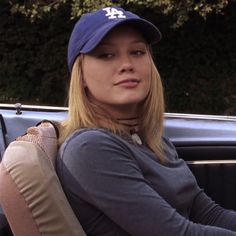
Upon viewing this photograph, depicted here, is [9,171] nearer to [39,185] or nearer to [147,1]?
[39,185]

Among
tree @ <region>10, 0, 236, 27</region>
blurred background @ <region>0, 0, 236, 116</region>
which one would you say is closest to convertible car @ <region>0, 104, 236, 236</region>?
tree @ <region>10, 0, 236, 27</region>

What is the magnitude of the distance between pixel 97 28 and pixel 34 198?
1.70 feet

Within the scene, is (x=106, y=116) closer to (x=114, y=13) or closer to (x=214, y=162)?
(x=114, y=13)

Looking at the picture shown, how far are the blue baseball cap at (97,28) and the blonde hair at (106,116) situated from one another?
0.04 metres

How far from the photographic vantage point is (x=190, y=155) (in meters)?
2.46

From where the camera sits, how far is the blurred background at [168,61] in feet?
38.4

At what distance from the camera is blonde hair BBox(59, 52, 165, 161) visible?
1.84m

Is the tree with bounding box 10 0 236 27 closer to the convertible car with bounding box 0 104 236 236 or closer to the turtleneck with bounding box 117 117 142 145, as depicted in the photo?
the convertible car with bounding box 0 104 236 236

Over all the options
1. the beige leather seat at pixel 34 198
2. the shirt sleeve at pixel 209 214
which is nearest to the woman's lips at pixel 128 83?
the beige leather seat at pixel 34 198

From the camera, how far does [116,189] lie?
1660 millimetres

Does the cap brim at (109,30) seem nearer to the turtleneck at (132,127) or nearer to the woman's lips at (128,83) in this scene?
the woman's lips at (128,83)

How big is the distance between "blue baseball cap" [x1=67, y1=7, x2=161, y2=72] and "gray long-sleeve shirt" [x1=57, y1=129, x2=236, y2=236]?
0.83ft

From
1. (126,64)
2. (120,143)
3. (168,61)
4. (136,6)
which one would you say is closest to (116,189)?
(120,143)

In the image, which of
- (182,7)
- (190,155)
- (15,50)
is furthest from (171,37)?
(190,155)
